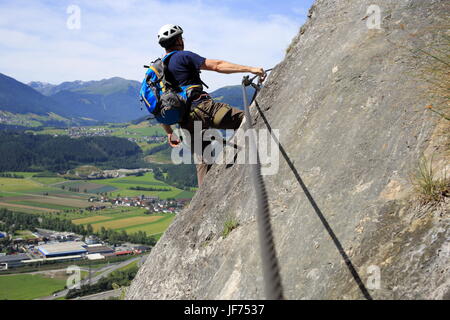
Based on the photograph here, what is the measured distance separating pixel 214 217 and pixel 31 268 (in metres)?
82.9

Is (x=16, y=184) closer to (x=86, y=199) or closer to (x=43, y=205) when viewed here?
(x=86, y=199)

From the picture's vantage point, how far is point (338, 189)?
4984 mm

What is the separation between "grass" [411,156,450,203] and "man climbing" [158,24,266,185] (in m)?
3.64

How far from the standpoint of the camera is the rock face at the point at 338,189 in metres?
4.02

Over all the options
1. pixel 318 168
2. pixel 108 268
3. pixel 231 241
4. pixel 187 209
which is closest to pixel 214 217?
pixel 231 241

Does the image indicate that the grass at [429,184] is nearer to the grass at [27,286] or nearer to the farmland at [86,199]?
the grass at [27,286]

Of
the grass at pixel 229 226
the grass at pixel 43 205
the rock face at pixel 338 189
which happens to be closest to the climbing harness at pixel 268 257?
the rock face at pixel 338 189

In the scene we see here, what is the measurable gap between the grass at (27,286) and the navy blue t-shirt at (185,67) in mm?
60476

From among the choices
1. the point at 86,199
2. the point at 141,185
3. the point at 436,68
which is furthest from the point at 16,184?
the point at 436,68

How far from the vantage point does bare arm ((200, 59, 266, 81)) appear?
6.75 m

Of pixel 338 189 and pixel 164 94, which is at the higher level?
pixel 164 94

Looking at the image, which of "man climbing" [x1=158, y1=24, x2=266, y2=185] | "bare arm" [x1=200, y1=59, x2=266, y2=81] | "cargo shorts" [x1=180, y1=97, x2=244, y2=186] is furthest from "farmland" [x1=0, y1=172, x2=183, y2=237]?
"bare arm" [x1=200, y1=59, x2=266, y2=81]

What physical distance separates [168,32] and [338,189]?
474 cm
